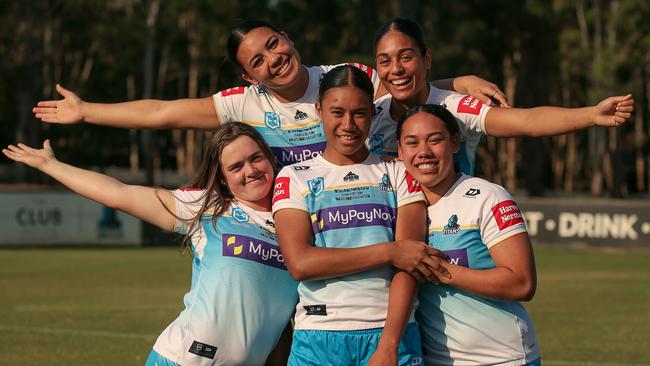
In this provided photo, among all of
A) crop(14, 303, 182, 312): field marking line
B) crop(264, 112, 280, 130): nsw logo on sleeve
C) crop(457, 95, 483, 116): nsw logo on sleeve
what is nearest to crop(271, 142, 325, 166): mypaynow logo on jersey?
crop(264, 112, 280, 130): nsw logo on sleeve

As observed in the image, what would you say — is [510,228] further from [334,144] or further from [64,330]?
[64,330]

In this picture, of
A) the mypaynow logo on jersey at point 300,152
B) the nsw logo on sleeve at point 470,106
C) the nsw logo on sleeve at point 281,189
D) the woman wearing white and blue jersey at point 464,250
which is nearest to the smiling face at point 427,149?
the woman wearing white and blue jersey at point 464,250

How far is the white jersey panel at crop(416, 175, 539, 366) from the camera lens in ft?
18.1

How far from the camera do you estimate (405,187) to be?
18.5 feet

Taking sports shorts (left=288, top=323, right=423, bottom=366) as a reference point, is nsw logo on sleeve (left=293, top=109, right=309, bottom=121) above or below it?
above

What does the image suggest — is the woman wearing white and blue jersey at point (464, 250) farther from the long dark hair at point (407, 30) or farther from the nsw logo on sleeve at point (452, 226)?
the long dark hair at point (407, 30)

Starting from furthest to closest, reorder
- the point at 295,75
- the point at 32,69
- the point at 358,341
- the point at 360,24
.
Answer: the point at 360,24 → the point at 32,69 → the point at 295,75 → the point at 358,341

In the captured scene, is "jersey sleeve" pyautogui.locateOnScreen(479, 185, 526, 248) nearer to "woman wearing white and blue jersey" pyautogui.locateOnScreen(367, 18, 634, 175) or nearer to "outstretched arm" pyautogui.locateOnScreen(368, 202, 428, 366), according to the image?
"outstretched arm" pyautogui.locateOnScreen(368, 202, 428, 366)

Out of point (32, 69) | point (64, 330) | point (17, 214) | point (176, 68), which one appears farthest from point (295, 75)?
point (176, 68)

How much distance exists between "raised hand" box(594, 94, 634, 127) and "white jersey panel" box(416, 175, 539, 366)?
635 mm

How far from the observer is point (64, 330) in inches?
560

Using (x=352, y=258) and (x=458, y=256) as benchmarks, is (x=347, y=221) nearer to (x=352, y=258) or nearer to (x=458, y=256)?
A: (x=352, y=258)

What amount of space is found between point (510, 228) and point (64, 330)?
32.2 ft

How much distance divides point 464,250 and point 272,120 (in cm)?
178
